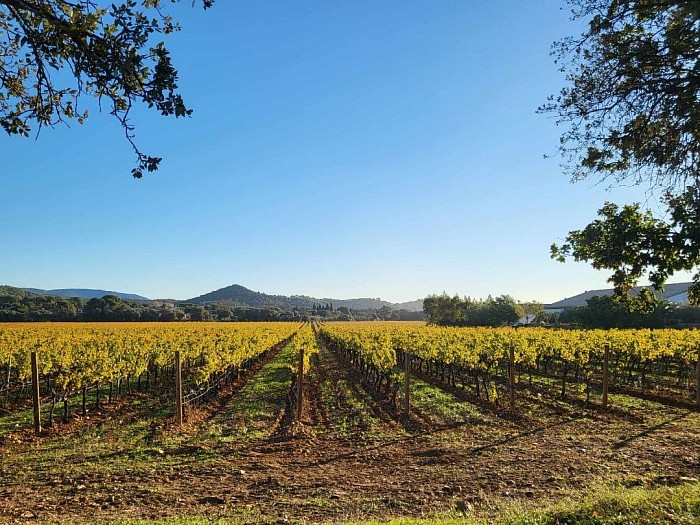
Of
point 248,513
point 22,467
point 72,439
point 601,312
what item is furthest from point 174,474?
point 601,312

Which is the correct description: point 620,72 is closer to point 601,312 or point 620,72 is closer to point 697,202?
point 697,202

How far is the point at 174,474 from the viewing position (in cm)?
695

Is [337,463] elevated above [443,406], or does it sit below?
above

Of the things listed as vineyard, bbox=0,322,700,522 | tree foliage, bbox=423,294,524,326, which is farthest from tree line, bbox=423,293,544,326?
vineyard, bbox=0,322,700,522

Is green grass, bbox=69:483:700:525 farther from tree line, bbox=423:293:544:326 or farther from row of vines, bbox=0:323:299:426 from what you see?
tree line, bbox=423:293:544:326

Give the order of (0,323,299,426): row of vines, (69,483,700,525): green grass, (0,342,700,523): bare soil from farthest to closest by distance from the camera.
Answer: (0,323,299,426): row of vines
(0,342,700,523): bare soil
(69,483,700,525): green grass

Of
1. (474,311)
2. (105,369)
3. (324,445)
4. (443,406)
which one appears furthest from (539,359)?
(474,311)

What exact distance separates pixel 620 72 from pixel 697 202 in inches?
88.3

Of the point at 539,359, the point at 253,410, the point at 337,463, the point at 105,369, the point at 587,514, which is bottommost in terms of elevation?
the point at 539,359

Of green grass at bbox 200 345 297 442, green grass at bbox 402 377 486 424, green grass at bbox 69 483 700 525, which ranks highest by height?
green grass at bbox 69 483 700 525

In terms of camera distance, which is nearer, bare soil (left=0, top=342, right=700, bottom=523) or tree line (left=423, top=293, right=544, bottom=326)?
bare soil (left=0, top=342, right=700, bottom=523)

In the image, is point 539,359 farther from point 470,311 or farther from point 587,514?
Result: point 470,311

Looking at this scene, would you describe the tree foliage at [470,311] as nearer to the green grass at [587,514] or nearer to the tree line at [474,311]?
the tree line at [474,311]

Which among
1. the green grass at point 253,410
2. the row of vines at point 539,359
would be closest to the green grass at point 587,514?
the green grass at point 253,410
